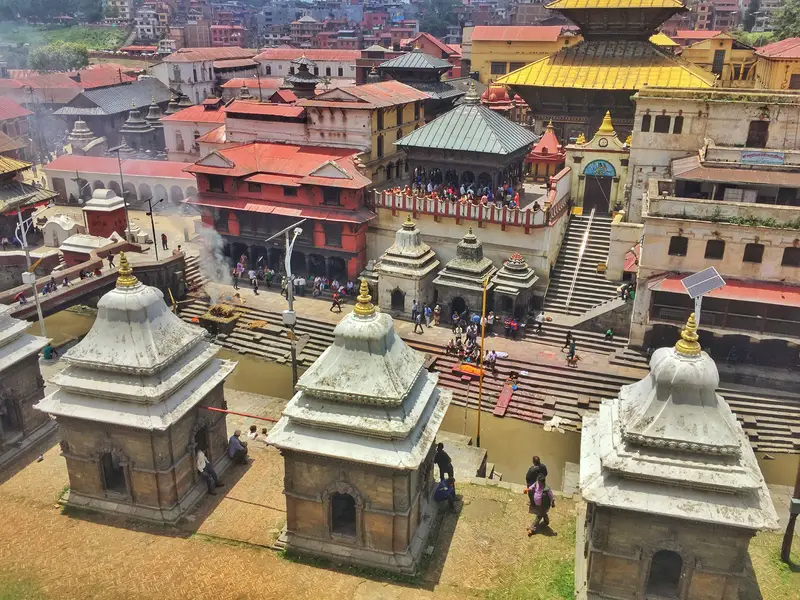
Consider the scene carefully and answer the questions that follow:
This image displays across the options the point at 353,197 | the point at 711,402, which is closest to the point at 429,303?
the point at 353,197

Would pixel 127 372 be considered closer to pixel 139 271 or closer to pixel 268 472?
pixel 268 472

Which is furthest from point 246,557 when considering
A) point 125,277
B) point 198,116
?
point 198,116

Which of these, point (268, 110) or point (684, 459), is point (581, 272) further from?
point (684, 459)

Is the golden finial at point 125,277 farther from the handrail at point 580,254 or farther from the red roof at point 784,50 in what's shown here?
the red roof at point 784,50

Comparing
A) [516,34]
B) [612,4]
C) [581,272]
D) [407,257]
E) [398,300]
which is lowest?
[398,300]

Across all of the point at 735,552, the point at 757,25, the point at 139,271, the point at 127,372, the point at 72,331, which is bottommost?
the point at 72,331

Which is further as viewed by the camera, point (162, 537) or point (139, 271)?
point (139, 271)
